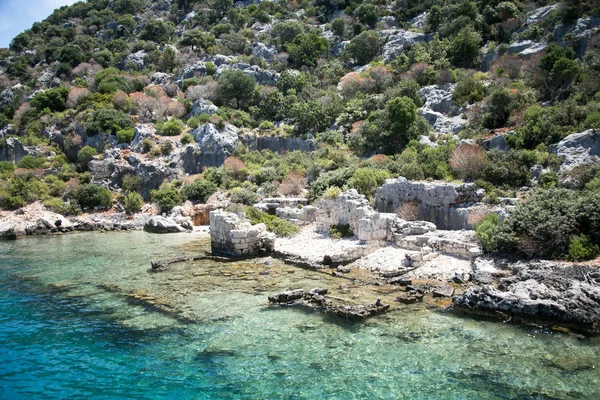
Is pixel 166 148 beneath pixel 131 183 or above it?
above

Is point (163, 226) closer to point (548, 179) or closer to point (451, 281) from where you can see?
point (451, 281)

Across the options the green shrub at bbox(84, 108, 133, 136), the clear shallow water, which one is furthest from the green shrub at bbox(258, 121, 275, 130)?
the clear shallow water

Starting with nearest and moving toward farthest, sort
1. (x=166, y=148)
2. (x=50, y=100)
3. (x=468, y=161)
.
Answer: (x=468, y=161) → (x=166, y=148) → (x=50, y=100)

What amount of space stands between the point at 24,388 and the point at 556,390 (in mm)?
10431

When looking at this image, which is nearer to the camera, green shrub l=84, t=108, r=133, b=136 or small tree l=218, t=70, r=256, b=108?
green shrub l=84, t=108, r=133, b=136

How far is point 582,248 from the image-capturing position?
13.3 metres

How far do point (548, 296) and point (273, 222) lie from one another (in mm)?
15252

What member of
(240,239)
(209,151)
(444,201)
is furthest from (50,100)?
(444,201)

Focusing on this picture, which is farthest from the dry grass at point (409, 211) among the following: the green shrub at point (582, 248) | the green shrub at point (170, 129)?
the green shrub at point (170, 129)

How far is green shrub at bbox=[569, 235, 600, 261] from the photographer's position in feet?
43.4

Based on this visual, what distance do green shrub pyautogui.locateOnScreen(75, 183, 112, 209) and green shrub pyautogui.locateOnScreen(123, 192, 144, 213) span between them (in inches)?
64.0

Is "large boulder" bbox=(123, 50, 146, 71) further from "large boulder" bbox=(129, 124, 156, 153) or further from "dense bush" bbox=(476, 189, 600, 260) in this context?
"dense bush" bbox=(476, 189, 600, 260)

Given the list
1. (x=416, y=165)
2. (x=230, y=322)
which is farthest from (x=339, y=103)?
(x=230, y=322)

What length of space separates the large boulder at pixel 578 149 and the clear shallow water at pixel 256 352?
45.6 ft
